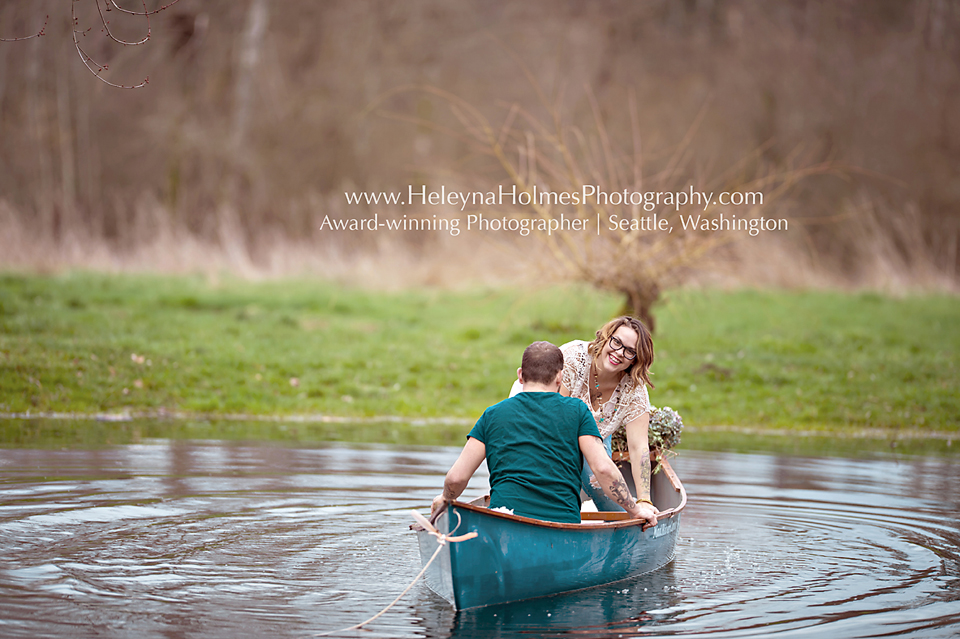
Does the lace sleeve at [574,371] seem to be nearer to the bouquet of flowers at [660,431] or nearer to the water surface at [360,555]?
the bouquet of flowers at [660,431]

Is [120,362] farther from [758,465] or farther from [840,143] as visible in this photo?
[840,143]

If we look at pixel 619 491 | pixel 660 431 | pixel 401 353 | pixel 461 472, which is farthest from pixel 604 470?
pixel 401 353

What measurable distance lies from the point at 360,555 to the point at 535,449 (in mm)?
1723

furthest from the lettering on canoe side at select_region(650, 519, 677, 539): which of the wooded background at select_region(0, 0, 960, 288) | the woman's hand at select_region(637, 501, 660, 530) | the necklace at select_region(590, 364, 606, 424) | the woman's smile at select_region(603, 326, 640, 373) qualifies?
the wooded background at select_region(0, 0, 960, 288)

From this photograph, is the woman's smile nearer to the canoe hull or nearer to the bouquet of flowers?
the bouquet of flowers

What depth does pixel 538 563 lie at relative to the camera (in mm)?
5875

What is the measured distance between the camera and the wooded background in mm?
32781

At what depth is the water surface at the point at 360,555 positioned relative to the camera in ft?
18.1

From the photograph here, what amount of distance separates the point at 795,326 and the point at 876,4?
26.2 metres

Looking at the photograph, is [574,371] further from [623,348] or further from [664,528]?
[664,528]

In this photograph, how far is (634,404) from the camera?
24.2ft

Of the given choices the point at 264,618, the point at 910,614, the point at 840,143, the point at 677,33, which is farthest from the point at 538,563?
the point at 677,33

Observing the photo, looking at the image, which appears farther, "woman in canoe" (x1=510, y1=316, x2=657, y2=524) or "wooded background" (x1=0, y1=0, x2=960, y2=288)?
"wooded background" (x1=0, y1=0, x2=960, y2=288)

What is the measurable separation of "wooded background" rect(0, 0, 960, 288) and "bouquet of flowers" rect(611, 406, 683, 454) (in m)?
20.0
